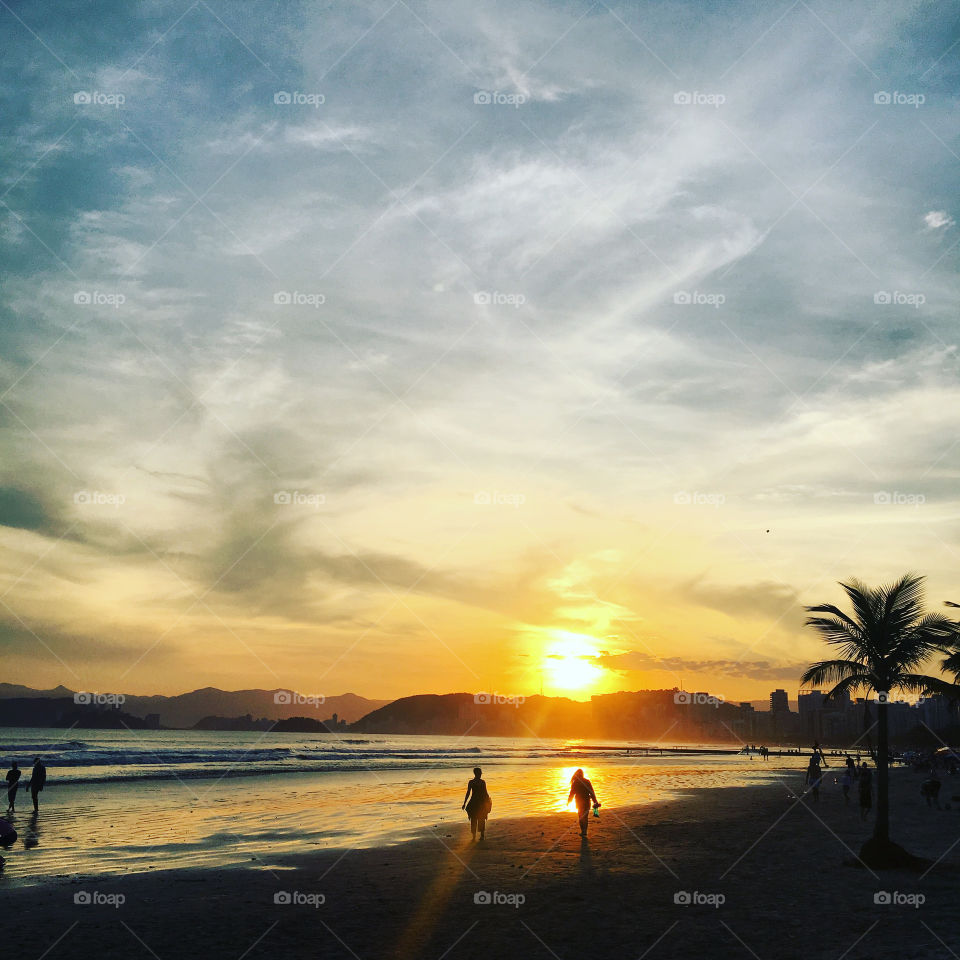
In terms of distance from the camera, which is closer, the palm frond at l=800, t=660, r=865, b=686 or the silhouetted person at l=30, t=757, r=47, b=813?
the palm frond at l=800, t=660, r=865, b=686

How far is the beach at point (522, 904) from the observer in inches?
442

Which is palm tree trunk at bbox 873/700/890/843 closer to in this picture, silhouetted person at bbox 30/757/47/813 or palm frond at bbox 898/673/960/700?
palm frond at bbox 898/673/960/700

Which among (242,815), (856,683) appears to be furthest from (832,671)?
(242,815)

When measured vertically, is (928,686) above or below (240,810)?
above

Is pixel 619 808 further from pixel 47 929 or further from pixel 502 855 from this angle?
pixel 47 929

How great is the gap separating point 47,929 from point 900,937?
13.5m

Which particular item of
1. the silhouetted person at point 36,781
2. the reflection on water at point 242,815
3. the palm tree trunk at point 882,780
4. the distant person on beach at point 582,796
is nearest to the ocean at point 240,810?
the reflection on water at point 242,815

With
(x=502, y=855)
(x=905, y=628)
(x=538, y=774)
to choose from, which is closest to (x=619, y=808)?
(x=502, y=855)

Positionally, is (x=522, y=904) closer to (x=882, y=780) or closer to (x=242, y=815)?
(x=882, y=780)

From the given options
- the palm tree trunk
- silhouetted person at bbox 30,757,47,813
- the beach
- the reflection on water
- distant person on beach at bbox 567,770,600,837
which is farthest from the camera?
silhouetted person at bbox 30,757,47,813

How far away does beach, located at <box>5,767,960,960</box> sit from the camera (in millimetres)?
11234

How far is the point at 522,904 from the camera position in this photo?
1370 cm

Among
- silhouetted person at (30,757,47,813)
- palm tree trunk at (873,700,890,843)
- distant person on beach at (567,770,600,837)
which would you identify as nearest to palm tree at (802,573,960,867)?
palm tree trunk at (873,700,890,843)

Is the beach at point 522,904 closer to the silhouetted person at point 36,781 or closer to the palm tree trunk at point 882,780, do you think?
the palm tree trunk at point 882,780
